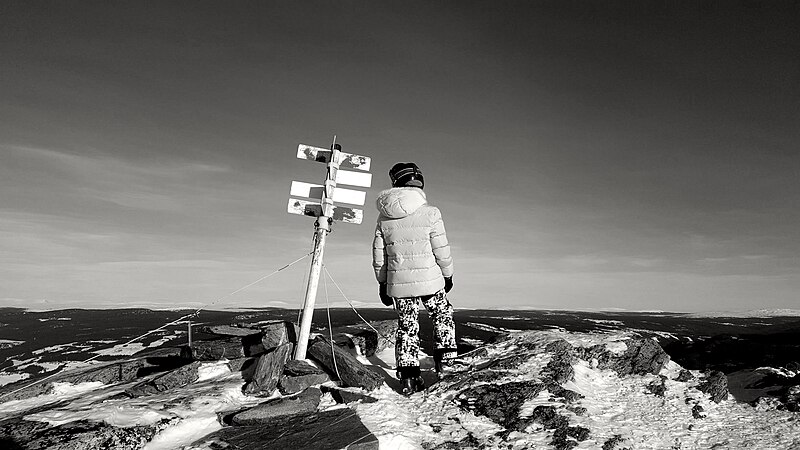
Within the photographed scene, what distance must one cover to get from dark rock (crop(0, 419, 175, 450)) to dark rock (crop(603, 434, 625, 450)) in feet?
22.8

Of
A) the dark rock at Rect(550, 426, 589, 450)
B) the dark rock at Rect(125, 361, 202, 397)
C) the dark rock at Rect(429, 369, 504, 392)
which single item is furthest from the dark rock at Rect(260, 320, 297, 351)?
Answer: the dark rock at Rect(550, 426, 589, 450)

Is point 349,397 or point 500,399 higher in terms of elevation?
point 500,399

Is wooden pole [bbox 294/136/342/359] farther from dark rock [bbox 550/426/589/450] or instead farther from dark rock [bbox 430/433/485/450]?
dark rock [bbox 550/426/589/450]

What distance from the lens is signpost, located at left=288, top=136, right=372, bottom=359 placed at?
9.82m

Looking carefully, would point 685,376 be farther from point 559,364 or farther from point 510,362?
point 510,362

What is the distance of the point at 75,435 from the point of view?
5977 millimetres

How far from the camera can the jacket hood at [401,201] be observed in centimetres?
802

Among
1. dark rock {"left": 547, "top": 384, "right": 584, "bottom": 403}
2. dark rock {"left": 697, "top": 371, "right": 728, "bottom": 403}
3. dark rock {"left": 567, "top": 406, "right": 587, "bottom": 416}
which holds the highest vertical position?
dark rock {"left": 697, "top": 371, "right": 728, "bottom": 403}

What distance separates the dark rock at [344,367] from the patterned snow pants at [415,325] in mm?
649

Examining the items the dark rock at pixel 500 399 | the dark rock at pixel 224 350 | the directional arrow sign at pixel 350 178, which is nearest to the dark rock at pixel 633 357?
the dark rock at pixel 500 399

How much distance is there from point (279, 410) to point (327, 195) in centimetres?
497

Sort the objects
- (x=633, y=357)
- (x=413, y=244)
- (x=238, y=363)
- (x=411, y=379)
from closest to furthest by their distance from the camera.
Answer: (x=413, y=244) < (x=411, y=379) < (x=633, y=357) < (x=238, y=363)

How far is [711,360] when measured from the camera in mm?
10148

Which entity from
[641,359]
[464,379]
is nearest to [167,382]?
[464,379]
